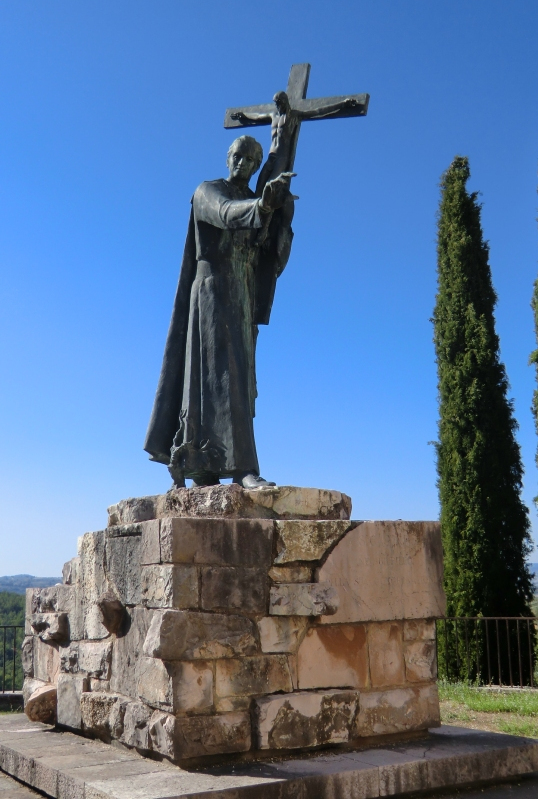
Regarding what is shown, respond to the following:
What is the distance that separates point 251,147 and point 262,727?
305 centimetres

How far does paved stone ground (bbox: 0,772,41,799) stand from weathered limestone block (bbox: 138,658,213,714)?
2.45 feet

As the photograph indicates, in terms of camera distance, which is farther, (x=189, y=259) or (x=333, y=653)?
(x=189, y=259)

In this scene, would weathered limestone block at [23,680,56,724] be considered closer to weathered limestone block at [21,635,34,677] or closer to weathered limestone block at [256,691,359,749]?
weathered limestone block at [21,635,34,677]

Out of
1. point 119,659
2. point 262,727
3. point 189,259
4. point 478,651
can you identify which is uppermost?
point 189,259

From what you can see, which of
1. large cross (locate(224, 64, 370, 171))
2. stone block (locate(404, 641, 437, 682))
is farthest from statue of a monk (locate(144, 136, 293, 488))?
stone block (locate(404, 641, 437, 682))

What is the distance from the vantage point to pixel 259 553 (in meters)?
3.53

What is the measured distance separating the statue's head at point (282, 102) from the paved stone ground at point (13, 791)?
12.4ft

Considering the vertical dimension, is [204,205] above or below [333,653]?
above

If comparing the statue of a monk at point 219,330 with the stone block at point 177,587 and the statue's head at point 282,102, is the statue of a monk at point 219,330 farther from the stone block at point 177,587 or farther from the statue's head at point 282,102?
the stone block at point 177,587

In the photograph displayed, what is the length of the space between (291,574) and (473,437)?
9017mm

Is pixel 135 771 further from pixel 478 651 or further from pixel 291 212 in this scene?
pixel 478 651

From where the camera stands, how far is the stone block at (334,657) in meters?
3.54

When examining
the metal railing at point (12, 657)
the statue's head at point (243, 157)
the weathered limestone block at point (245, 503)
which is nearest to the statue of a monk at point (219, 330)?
the statue's head at point (243, 157)

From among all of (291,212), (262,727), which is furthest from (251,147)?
(262,727)
